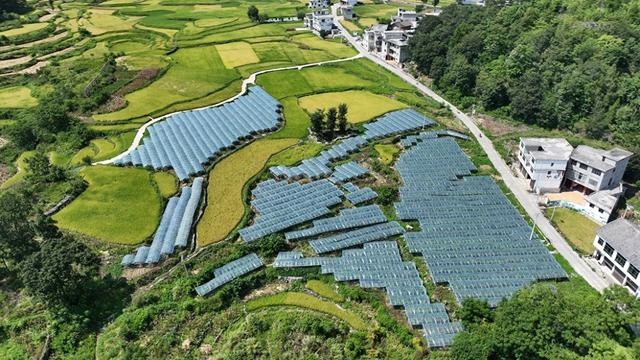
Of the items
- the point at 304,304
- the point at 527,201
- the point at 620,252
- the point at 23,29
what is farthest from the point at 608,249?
the point at 23,29

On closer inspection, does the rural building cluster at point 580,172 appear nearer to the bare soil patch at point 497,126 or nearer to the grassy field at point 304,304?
the bare soil patch at point 497,126

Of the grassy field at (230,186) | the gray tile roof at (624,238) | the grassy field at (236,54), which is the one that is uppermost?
the grassy field at (236,54)

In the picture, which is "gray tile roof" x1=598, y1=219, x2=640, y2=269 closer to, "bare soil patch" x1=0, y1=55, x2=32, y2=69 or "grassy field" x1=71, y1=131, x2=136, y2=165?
"grassy field" x1=71, y1=131, x2=136, y2=165

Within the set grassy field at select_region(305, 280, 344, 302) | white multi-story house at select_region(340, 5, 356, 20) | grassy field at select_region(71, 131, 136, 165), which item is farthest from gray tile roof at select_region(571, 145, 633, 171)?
white multi-story house at select_region(340, 5, 356, 20)

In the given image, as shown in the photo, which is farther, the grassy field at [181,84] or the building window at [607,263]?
the grassy field at [181,84]

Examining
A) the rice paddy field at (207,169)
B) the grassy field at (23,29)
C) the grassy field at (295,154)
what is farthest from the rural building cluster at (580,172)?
the grassy field at (23,29)

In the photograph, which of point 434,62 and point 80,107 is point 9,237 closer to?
point 80,107

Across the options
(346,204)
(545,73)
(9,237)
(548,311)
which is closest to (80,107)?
(9,237)
